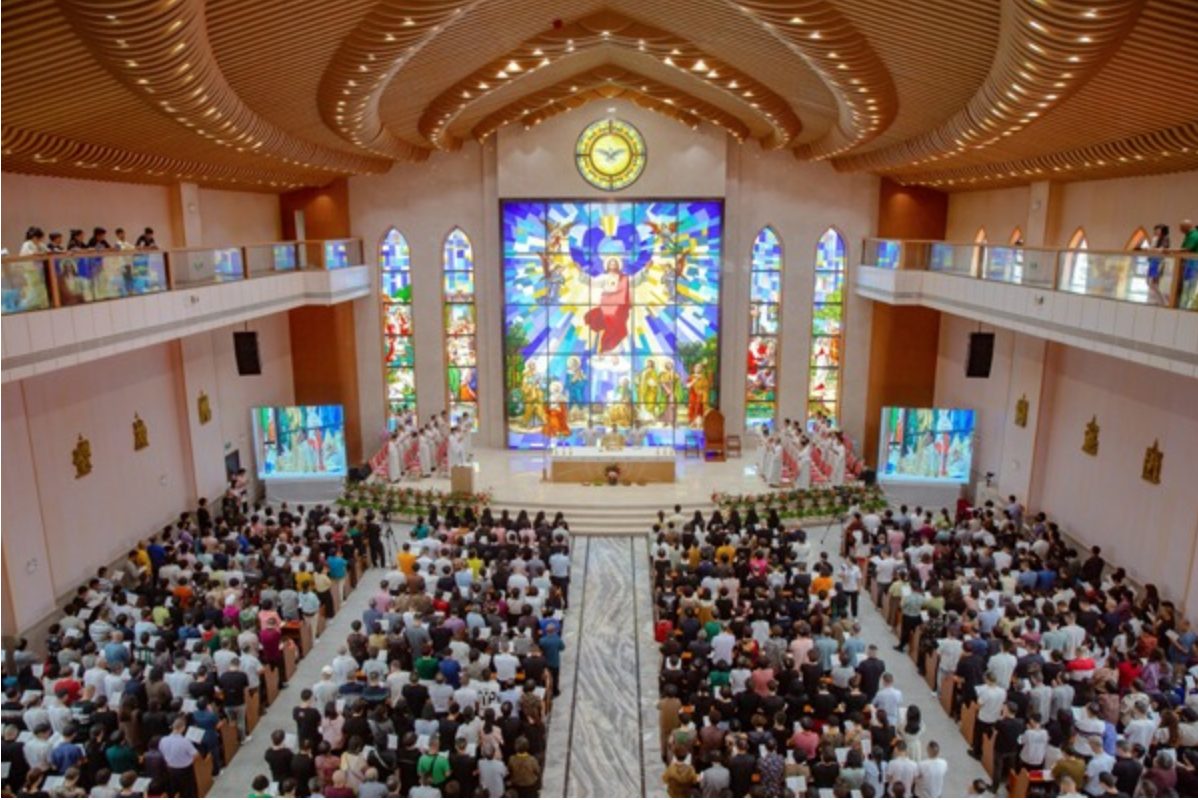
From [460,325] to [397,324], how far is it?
1.64m

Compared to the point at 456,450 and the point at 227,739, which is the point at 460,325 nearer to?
the point at 456,450

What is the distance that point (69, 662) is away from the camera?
11102mm

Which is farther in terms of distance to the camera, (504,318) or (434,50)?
(504,318)

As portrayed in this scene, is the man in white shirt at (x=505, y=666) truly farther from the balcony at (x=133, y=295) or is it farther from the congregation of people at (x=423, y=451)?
the congregation of people at (x=423, y=451)

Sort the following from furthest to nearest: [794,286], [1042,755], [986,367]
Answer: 1. [794,286]
2. [986,367]
3. [1042,755]

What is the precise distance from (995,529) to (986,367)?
363 centimetres

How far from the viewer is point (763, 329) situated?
79.5 feet

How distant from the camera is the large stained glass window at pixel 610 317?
2370 cm

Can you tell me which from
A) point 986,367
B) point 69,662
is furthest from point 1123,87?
point 69,662

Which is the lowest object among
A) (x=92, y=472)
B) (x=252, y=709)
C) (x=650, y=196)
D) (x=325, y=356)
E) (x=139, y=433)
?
(x=252, y=709)

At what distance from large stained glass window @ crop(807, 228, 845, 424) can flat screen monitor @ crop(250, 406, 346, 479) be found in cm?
1198

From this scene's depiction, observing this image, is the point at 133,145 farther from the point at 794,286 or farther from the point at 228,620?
the point at 794,286

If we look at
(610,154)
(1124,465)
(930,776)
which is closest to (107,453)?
(610,154)

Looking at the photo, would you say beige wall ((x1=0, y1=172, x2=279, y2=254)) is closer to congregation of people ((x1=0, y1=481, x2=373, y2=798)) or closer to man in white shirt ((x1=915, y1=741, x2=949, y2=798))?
congregation of people ((x1=0, y1=481, x2=373, y2=798))
